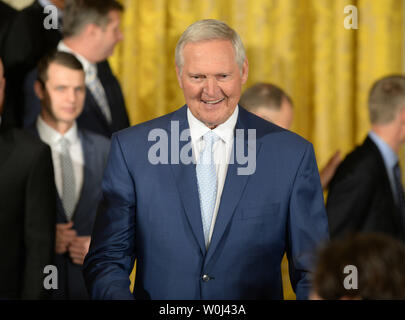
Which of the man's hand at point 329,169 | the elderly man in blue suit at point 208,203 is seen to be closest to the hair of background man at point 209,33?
the elderly man in blue suit at point 208,203

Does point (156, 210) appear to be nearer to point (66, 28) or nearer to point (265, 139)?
point (265, 139)

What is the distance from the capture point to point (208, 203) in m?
1.52

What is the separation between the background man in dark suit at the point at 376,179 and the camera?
2557 millimetres

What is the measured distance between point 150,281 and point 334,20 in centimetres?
211

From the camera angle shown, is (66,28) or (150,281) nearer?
(150,281)

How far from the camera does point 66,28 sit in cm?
294

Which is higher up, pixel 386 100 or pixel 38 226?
Result: pixel 386 100

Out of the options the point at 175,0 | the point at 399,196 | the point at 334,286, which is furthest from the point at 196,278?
the point at 175,0

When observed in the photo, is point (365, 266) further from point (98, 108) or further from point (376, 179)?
point (98, 108)

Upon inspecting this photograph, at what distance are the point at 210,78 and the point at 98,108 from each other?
5.03ft

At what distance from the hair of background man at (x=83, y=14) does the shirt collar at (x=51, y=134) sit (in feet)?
1.32

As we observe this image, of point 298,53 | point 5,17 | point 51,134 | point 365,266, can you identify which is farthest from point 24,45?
point 365,266
